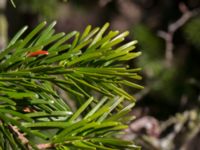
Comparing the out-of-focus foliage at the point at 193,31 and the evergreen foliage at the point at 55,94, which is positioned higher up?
the out-of-focus foliage at the point at 193,31

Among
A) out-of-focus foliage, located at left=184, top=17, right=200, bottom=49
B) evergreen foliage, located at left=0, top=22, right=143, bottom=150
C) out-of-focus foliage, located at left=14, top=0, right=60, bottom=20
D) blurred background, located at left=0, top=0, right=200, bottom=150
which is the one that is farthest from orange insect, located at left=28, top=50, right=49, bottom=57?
out-of-focus foliage, located at left=184, top=17, right=200, bottom=49

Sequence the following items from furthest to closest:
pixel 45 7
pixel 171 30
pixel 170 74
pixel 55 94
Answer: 1. pixel 170 74
2. pixel 171 30
3. pixel 45 7
4. pixel 55 94

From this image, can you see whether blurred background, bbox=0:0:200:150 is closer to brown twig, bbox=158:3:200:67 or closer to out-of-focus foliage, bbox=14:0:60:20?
brown twig, bbox=158:3:200:67

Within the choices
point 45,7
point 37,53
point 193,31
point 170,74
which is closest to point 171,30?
point 193,31

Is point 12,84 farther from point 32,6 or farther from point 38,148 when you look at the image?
point 32,6

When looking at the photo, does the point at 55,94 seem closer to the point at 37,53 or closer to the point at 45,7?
the point at 37,53

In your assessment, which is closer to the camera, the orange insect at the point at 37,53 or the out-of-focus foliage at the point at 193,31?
the orange insect at the point at 37,53

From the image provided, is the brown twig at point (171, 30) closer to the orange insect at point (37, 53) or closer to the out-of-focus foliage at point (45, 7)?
the out-of-focus foliage at point (45, 7)

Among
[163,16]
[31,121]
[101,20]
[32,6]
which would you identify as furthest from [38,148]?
[101,20]

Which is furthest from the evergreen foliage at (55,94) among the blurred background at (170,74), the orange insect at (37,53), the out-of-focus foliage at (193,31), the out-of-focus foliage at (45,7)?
the out-of-focus foliage at (193,31)
